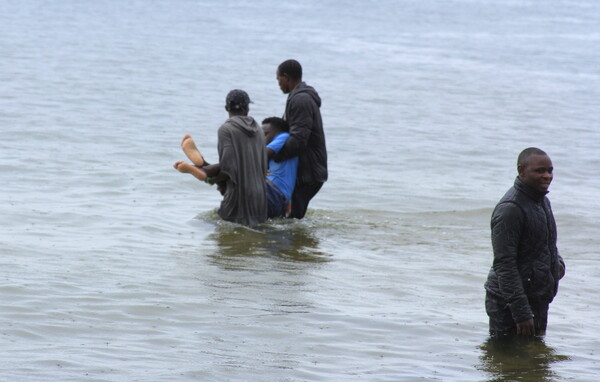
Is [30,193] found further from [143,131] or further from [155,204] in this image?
[143,131]

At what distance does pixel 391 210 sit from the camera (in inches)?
490

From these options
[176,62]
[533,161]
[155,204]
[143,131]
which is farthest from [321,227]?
[176,62]

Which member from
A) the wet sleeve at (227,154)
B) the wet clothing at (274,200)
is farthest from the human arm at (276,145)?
the wet sleeve at (227,154)

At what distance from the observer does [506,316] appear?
19.9 ft

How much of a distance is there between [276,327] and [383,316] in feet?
2.88

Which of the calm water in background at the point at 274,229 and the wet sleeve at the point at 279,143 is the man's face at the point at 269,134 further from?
the calm water in background at the point at 274,229

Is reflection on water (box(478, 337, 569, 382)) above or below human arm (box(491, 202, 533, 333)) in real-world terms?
below

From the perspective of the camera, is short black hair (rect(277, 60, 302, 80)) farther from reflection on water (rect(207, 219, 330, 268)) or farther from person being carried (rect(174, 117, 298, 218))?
reflection on water (rect(207, 219, 330, 268))

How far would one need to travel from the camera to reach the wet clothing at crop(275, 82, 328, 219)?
9.66 meters

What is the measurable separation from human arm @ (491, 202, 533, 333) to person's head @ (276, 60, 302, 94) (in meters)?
4.25

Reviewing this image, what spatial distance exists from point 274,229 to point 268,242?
416 millimetres

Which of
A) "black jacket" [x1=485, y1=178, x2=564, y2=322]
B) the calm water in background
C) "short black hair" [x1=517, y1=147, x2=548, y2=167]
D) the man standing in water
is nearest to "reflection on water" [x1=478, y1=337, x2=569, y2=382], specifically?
the calm water in background

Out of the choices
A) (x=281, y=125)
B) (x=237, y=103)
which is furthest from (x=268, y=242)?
(x=237, y=103)

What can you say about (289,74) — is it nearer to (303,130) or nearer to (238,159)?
(303,130)
